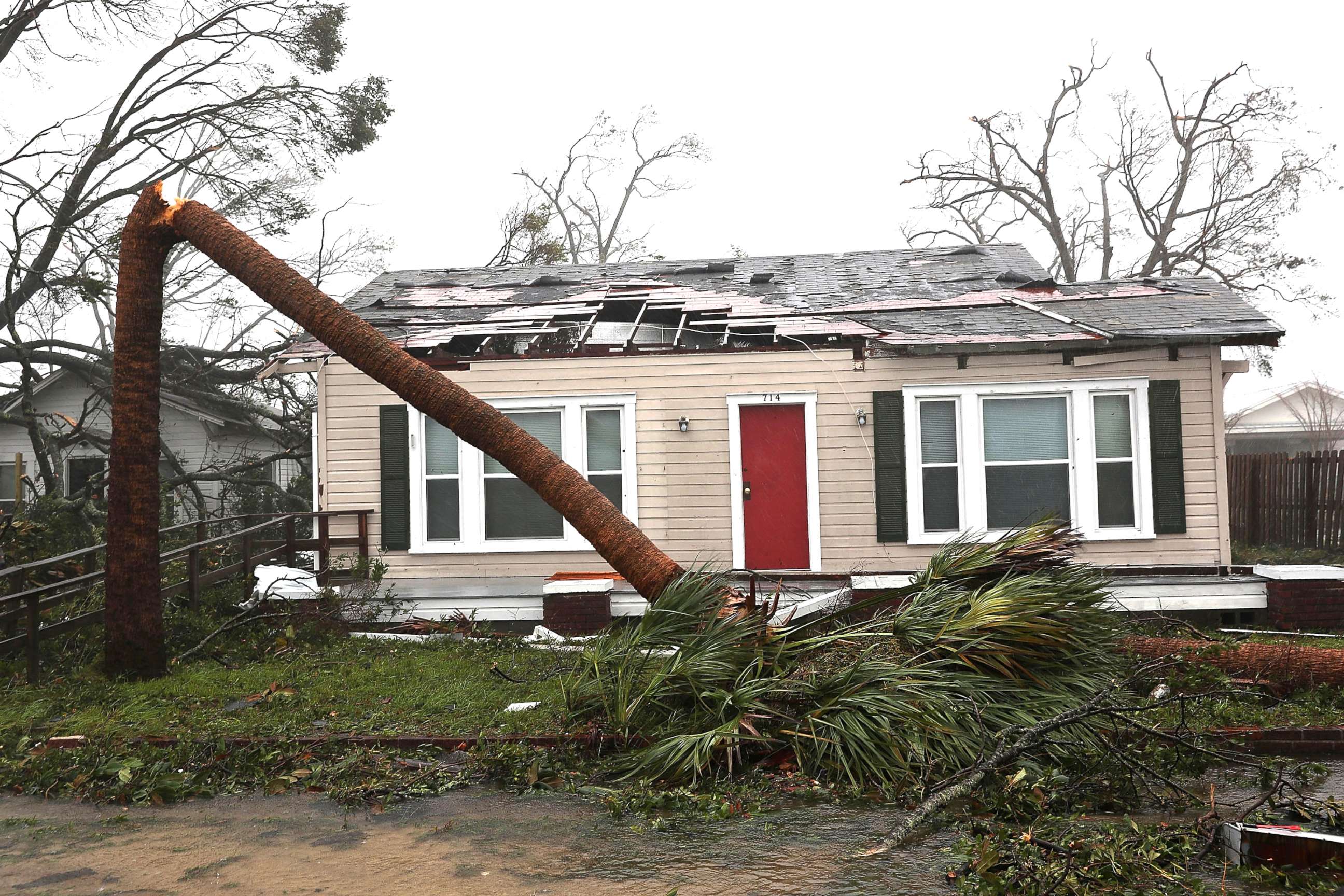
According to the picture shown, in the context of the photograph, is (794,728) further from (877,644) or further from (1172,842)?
(1172,842)

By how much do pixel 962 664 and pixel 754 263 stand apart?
29.1 feet

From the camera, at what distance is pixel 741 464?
10.5m

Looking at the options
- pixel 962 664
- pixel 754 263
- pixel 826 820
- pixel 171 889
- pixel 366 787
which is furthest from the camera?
pixel 754 263

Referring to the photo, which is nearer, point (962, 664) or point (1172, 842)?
point (1172, 842)

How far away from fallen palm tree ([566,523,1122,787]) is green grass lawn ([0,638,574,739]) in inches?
31.5

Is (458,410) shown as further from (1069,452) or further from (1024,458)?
(1069,452)

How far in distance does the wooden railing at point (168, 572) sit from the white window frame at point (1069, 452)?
5911 mm

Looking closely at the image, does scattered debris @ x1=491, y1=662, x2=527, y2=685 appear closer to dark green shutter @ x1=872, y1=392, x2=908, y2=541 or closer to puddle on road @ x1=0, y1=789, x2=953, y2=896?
puddle on road @ x1=0, y1=789, x2=953, y2=896

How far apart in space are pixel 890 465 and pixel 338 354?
5720mm

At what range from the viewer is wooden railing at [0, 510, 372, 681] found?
733cm

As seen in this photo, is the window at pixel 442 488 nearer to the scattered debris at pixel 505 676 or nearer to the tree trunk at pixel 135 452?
the scattered debris at pixel 505 676

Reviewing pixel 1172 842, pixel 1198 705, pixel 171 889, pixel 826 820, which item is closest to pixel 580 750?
pixel 826 820

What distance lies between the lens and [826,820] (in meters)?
4.56

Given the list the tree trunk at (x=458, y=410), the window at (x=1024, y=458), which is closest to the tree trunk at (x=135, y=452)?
the tree trunk at (x=458, y=410)
